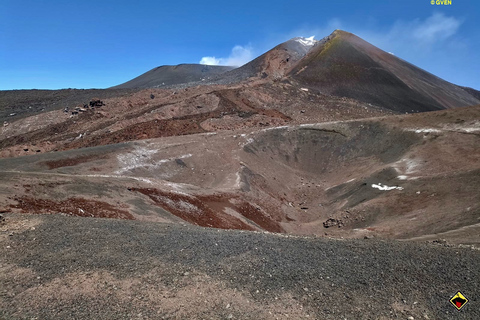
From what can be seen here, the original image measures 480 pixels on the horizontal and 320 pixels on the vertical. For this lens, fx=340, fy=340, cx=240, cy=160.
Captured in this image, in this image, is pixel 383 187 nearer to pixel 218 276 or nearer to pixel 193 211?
pixel 193 211

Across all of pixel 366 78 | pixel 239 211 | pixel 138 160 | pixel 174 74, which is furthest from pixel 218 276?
pixel 174 74

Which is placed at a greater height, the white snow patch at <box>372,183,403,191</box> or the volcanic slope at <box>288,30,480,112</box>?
the volcanic slope at <box>288,30,480,112</box>

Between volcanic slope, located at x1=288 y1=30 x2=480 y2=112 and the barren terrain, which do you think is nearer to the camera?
the barren terrain

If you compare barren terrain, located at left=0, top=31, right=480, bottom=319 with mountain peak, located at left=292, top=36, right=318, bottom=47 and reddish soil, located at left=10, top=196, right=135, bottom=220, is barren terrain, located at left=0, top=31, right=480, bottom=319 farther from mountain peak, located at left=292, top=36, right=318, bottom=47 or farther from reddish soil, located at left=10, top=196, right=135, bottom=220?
mountain peak, located at left=292, top=36, right=318, bottom=47

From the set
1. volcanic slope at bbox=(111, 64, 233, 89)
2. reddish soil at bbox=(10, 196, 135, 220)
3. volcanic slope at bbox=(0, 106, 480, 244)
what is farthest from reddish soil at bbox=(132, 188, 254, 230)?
volcanic slope at bbox=(111, 64, 233, 89)

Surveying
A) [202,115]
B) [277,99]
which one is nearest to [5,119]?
[202,115]

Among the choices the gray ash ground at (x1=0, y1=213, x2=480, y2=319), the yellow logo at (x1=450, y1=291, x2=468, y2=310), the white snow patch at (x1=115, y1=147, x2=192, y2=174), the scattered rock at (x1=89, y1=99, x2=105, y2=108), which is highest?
the scattered rock at (x1=89, y1=99, x2=105, y2=108)

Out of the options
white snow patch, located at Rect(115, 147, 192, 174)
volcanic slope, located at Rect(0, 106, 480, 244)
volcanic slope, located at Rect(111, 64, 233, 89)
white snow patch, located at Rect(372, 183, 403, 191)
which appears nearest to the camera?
volcanic slope, located at Rect(0, 106, 480, 244)

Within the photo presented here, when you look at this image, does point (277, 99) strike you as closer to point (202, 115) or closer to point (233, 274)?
point (202, 115)
